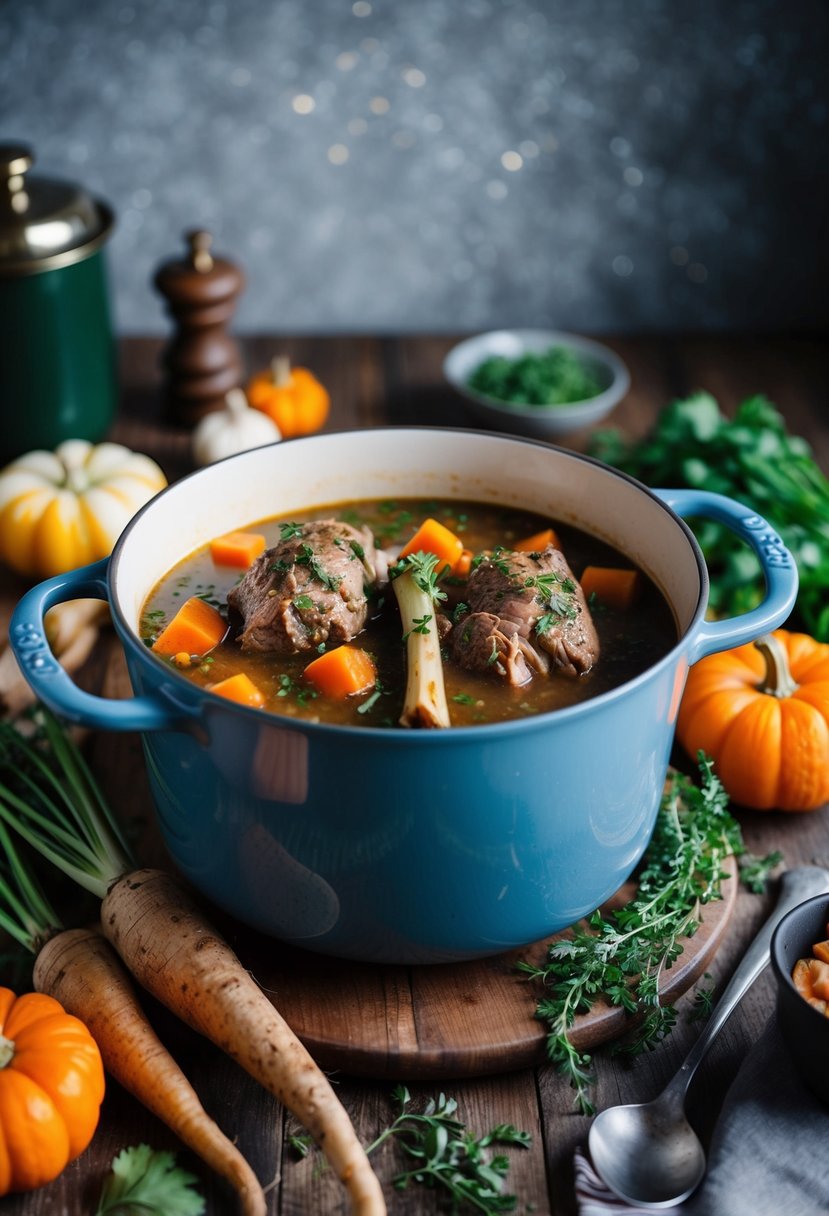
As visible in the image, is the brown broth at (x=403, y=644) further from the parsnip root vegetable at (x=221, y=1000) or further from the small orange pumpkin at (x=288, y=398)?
the small orange pumpkin at (x=288, y=398)

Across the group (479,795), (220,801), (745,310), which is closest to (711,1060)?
(479,795)

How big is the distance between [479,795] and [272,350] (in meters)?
3.27

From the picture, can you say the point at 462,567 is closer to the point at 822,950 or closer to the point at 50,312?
the point at 822,950

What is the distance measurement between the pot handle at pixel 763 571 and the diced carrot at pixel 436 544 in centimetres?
43

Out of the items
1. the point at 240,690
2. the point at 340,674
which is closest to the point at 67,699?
the point at 240,690

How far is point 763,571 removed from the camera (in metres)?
2.28

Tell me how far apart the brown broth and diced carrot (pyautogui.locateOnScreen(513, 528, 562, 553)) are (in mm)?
19

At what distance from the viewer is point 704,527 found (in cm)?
330

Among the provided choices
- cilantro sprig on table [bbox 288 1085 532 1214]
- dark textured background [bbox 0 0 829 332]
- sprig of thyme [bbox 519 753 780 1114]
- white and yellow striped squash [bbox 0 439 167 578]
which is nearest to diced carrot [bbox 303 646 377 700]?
sprig of thyme [bbox 519 753 780 1114]

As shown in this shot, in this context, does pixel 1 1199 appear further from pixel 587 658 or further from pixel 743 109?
pixel 743 109

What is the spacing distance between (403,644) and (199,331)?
2101 millimetres

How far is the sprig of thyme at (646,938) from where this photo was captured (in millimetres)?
2098

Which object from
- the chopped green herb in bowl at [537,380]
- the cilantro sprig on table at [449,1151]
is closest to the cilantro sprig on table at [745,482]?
the chopped green herb in bowl at [537,380]

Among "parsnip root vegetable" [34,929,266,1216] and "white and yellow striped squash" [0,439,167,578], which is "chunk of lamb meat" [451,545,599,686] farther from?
"white and yellow striped squash" [0,439,167,578]
